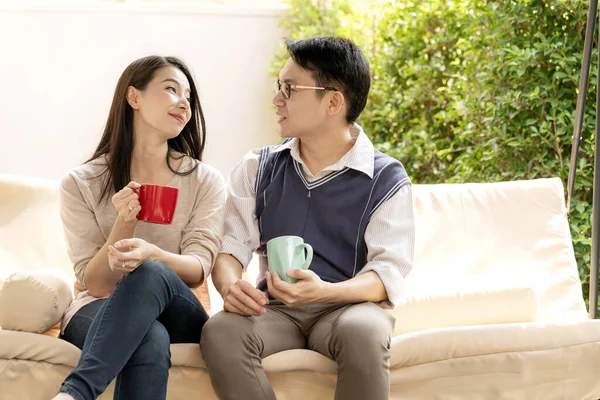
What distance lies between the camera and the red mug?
1.94 m

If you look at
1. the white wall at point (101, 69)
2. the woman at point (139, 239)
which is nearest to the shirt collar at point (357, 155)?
the woman at point (139, 239)

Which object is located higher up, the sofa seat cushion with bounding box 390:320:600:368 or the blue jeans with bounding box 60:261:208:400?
the blue jeans with bounding box 60:261:208:400

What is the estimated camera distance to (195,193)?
234 cm

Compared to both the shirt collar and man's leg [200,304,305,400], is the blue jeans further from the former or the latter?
the shirt collar

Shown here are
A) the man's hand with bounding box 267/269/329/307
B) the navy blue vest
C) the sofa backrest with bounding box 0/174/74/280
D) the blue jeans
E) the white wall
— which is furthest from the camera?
the white wall

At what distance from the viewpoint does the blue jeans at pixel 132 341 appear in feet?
5.98

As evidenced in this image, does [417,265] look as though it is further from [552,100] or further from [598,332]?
[552,100]

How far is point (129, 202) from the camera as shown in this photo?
6.49 feet

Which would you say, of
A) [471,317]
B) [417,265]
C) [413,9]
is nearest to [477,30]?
[413,9]

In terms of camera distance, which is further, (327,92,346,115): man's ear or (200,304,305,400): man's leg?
(327,92,346,115): man's ear

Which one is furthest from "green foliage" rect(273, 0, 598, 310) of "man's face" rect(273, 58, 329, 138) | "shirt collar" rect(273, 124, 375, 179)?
"man's face" rect(273, 58, 329, 138)

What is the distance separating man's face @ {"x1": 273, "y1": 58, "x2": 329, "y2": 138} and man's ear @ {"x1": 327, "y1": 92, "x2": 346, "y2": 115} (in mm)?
20

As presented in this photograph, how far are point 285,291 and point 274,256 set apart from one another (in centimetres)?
9

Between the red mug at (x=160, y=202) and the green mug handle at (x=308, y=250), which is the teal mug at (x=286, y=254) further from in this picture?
the red mug at (x=160, y=202)
